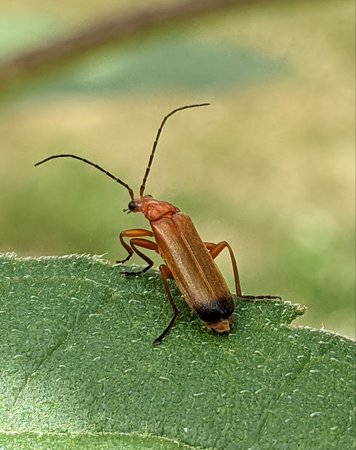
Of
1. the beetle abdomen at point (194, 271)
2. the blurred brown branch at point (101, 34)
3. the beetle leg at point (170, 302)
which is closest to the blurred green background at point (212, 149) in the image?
the blurred brown branch at point (101, 34)

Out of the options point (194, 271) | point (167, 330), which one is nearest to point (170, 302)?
point (194, 271)

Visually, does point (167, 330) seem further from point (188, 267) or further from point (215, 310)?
point (188, 267)

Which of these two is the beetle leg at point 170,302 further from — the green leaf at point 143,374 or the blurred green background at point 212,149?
the blurred green background at point 212,149

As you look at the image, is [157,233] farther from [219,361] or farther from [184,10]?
[184,10]

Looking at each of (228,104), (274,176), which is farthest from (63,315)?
(228,104)

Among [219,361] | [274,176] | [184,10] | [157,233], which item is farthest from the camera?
[274,176]
